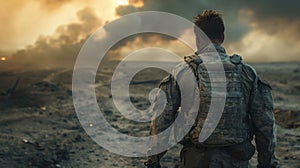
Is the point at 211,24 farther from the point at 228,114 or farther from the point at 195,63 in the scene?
the point at 228,114

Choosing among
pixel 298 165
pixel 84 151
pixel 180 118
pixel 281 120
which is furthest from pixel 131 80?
pixel 180 118

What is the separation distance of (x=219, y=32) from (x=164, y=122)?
769 millimetres

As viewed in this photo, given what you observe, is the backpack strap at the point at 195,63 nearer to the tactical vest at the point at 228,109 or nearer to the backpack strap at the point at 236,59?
the tactical vest at the point at 228,109

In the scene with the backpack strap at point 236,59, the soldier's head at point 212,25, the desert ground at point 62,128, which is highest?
the soldier's head at point 212,25

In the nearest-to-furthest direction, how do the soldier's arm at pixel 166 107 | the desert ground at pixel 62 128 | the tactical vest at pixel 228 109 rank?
the tactical vest at pixel 228 109, the soldier's arm at pixel 166 107, the desert ground at pixel 62 128

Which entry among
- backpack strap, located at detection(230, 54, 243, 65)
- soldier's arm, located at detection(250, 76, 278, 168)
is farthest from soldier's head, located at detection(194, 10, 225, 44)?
soldier's arm, located at detection(250, 76, 278, 168)

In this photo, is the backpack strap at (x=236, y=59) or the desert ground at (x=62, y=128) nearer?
the backpack strap at (x=236, y=59)

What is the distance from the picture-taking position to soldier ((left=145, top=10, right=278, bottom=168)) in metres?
2.46

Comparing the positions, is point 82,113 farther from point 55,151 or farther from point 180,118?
point 180,118

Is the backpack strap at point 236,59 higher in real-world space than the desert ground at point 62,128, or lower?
higher

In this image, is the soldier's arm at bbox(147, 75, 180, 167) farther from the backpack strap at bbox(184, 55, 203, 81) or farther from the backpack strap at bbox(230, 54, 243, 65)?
the backpack strap at bbox(230, 54, 243, 65)

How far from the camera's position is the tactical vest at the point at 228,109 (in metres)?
2.44

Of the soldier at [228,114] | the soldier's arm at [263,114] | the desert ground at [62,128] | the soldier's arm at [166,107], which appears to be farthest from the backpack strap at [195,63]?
the desert ground at [62,128]

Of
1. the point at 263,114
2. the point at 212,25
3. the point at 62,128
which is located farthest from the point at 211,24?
the point at 62,128
